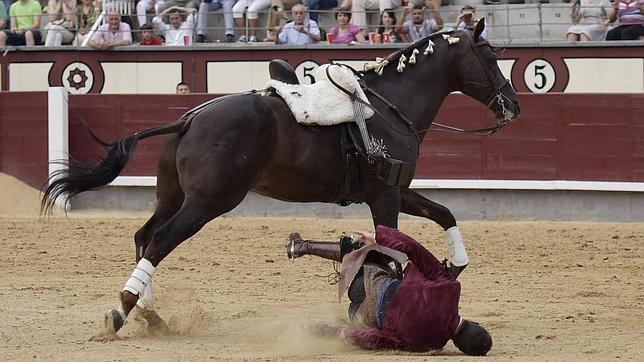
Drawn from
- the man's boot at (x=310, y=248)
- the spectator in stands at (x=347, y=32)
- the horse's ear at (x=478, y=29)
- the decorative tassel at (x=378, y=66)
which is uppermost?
the spectator in stands at (x=347, y=32)

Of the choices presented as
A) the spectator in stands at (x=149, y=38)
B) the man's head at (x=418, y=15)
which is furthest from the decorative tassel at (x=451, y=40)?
the spectator in stands at (x=149, y=38)

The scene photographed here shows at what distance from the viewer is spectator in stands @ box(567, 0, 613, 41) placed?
45.1ft

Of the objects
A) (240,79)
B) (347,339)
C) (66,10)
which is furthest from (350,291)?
(66,10)

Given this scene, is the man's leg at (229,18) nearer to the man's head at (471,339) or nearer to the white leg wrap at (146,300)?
the white leg wrap at (146,300)

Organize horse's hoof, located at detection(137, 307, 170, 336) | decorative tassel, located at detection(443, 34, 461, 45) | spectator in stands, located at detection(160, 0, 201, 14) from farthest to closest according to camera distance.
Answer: spectator in stands, located at detection(160, 0, 201, 14) → decorative tassel, located at detection(443, 34, 461, 45) → horse's hoof, located at detection(137, 307, 170, 336)

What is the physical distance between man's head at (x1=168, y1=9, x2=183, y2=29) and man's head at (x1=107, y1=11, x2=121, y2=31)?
60 centimetres

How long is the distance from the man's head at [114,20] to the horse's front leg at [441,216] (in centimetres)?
773

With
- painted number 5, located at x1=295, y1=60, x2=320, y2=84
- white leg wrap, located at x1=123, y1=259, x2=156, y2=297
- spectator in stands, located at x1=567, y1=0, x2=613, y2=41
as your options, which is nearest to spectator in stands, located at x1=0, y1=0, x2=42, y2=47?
painted number 5, located at x1=295, y1=60, x2=320, y2=84

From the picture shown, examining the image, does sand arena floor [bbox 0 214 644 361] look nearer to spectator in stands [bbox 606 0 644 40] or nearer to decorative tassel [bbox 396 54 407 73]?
decorative tassel [bbox 396 54 407 73]

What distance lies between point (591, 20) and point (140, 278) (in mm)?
8601

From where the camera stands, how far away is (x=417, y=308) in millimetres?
5867

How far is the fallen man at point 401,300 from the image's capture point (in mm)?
5863

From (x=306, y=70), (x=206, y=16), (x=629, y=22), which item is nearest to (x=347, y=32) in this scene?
(x=306, y=70)

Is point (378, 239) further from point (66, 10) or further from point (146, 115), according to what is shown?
point (66, 10)
